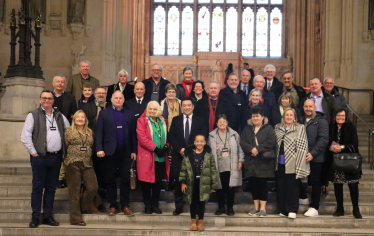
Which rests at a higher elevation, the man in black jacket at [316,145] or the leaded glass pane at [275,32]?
the leaded glass pane at [275,32]

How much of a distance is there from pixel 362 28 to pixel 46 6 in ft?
34.2

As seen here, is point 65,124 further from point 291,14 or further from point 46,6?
point 291,14

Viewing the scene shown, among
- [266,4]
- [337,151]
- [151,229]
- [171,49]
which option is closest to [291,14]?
[266,4]

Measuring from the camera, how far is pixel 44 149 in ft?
20.8

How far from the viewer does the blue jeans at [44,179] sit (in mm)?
6336

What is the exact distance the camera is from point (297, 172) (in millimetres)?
6688

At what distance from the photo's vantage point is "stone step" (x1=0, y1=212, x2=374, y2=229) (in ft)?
22.0

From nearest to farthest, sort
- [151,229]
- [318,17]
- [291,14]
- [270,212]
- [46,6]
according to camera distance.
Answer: [151,229] → [270,212] → [46,6] → [318,17] → [291,14]

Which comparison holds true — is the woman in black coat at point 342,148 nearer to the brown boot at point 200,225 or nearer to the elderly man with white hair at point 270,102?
the elderly man with white hair at point 270,102

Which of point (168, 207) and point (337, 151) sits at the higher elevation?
point (337, 151)

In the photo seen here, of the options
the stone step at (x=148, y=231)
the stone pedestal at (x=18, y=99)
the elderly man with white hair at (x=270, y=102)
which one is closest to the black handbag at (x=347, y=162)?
the stone step at (x=148, y=231)

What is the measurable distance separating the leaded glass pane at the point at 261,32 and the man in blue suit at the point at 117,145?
16108 millimetres

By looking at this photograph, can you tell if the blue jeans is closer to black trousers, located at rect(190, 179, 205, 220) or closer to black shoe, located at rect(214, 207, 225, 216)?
black trousers, located at rect(190, 179, 205, 220)

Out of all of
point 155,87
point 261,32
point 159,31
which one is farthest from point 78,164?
point 261,32
